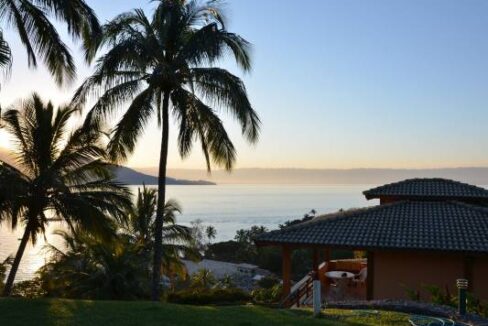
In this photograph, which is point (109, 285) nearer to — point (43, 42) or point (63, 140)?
point (63, 140)

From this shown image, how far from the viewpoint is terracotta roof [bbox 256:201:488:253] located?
13.0 metres

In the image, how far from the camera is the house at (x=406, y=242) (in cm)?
1290

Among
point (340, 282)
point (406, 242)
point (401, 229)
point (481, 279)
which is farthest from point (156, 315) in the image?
point (340, 282)

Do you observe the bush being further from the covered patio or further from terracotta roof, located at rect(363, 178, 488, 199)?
terracotta roof, located at rect(363, 178, 488, 199)

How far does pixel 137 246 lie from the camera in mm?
22406

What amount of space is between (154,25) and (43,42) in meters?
4.10

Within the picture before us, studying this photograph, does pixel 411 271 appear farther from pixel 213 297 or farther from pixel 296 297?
pixel 213 297

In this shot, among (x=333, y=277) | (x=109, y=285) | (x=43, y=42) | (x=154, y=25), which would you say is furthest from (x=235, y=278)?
(x=43, y=42)

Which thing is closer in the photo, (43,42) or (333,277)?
(43,42)

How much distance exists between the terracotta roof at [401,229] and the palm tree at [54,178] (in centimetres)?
454

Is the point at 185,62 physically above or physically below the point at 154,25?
below

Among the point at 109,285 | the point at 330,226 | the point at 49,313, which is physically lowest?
the point at 109,285

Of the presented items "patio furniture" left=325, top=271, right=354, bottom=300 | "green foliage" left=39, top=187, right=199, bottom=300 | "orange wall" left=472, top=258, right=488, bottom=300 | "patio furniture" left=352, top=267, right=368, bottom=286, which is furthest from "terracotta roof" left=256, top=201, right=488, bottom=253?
"green foliage" left=39, top=187, right=199, bottom=300

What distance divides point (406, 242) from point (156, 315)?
699 centimetres
